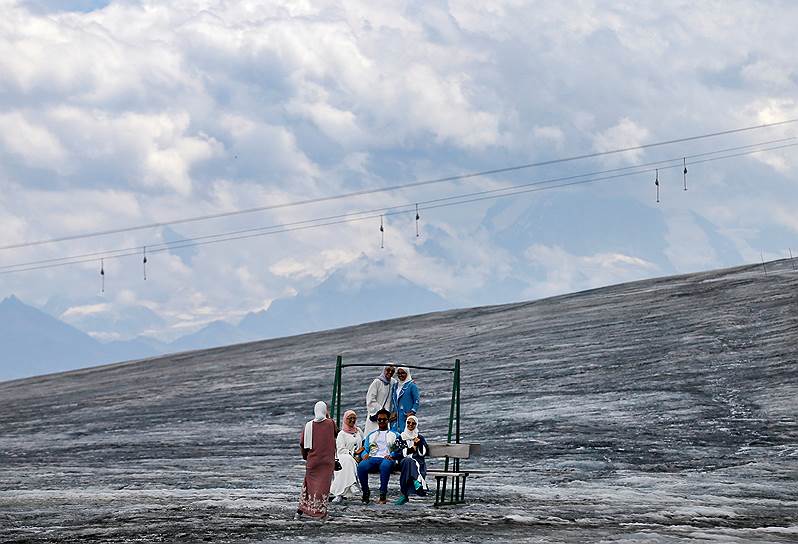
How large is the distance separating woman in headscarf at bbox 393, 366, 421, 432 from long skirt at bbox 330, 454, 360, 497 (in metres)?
1.52

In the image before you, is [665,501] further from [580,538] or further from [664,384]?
[664,384]

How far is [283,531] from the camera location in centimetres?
1723

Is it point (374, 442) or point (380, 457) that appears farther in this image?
point (374, 442)

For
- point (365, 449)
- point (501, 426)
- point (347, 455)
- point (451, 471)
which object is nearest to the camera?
point (451, 471)

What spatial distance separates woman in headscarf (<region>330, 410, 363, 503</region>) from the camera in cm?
2044

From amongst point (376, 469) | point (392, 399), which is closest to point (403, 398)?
point (392, 399)

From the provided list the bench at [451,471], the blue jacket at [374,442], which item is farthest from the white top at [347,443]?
the bench at [451,471]

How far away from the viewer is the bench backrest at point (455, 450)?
66.4 ft

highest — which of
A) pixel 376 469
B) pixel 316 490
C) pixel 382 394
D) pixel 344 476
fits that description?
pixel 382 394

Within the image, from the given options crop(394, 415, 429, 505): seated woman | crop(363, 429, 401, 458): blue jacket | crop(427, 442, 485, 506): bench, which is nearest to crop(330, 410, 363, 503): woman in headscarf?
crop(363, 429, 401, 458): blue jacket

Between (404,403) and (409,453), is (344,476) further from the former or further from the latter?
(404,403)

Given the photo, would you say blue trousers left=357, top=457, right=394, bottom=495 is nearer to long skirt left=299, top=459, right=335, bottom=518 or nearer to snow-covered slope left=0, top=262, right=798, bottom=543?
snow-covered slope left=0, top=262, right=798, bottom=543

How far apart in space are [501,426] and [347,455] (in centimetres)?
1300

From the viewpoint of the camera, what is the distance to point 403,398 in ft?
71.5
